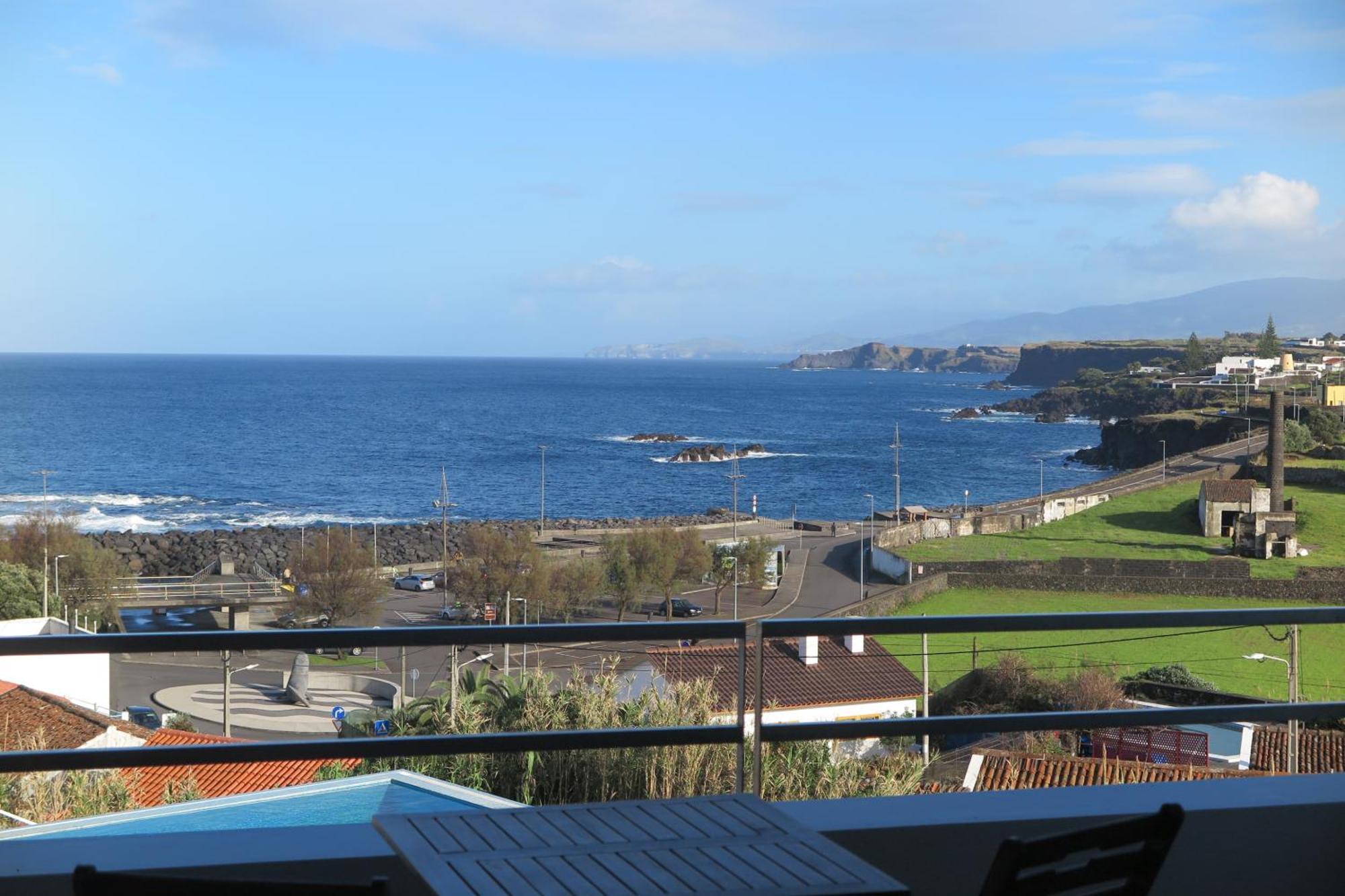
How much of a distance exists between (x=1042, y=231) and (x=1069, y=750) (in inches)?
1107

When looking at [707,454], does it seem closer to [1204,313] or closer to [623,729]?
[623,729]

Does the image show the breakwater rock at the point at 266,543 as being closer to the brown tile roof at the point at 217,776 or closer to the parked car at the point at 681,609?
the parked car at the point at 681,609

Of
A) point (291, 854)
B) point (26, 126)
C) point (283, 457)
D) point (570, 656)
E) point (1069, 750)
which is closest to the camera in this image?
point (291, 854)

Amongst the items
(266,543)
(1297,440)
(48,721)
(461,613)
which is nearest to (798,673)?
(48,721)

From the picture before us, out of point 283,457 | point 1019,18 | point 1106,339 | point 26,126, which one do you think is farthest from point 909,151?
point 1106,339

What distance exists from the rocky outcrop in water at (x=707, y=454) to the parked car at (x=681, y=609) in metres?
38.4

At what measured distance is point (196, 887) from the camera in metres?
1.30

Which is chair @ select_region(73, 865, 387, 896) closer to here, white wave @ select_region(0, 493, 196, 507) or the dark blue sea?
the dark blue sea

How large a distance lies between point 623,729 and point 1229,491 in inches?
1898

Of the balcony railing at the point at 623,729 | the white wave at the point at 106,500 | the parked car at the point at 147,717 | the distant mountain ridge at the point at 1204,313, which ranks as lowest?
the white wave at the point at 106,500

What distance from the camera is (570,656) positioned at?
14.1ft

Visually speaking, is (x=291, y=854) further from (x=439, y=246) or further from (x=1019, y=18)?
(x=439, y=246)

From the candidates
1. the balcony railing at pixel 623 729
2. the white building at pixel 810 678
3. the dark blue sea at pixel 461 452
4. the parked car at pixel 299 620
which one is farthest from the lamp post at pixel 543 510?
the balcony railing at pixel 623 729

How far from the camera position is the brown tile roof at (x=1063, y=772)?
4559 millimetres
